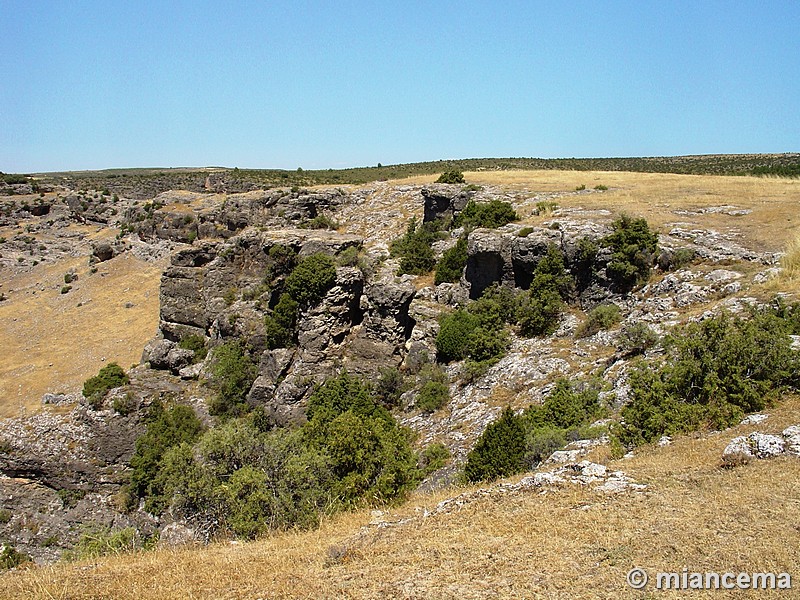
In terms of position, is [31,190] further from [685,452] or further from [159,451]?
[685,452]

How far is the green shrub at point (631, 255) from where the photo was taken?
59.8 ft

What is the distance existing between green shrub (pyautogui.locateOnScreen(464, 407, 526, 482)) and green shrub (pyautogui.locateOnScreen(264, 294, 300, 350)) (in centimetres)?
1165

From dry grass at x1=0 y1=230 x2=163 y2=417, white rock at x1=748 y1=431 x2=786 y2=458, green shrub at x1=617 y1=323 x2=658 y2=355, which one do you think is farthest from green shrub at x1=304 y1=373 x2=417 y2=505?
dry grass at x1=0 y1=230 x2=163 y2=417

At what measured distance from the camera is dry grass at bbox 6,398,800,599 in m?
5.76

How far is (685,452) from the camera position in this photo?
29.1 feet

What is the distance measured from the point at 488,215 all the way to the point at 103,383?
18226 mm

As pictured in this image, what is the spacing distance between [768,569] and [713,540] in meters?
0.73

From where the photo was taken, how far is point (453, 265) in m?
23.6

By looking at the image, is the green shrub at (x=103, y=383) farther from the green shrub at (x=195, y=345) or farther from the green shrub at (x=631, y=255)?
the green shrub at (x=631, y=255)

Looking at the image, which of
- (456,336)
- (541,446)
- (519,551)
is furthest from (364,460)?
(456,336)

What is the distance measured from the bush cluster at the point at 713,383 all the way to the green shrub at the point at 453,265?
12.6m

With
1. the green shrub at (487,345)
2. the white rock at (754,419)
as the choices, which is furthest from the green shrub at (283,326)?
the white rock at (754,419)

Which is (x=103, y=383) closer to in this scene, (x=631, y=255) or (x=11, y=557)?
(x=11, y=557)

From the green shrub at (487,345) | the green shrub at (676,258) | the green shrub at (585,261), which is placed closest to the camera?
the green shrub at (676,258)
